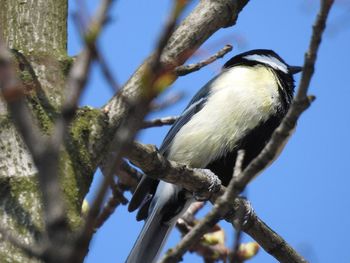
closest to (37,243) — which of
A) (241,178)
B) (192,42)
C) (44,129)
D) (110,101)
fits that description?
(44,129)

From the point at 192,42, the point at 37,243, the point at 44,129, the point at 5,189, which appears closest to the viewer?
the point at 37,243

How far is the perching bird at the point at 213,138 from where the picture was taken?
10.6 ft

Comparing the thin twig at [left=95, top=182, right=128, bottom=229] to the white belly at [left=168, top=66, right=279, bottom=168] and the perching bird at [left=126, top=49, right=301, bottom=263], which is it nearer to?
the perching bird at [left=126, top=49, right=301, bottom=263]

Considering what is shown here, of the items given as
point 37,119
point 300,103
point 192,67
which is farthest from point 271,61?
point 300,103

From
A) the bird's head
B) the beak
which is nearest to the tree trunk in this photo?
the bird's head

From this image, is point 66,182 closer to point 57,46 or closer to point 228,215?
point 57,46

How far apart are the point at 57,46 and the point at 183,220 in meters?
1.26

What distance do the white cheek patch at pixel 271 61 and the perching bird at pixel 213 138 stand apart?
0.38 m

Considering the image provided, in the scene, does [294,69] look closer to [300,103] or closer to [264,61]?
[264,61]

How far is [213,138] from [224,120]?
0.11 metres

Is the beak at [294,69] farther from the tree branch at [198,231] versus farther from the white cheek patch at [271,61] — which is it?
the tree branch at [198,231]

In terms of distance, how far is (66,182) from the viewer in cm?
179

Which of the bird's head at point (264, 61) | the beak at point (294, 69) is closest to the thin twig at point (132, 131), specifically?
the bird's head at point (264, 61)

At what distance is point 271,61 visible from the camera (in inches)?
156
